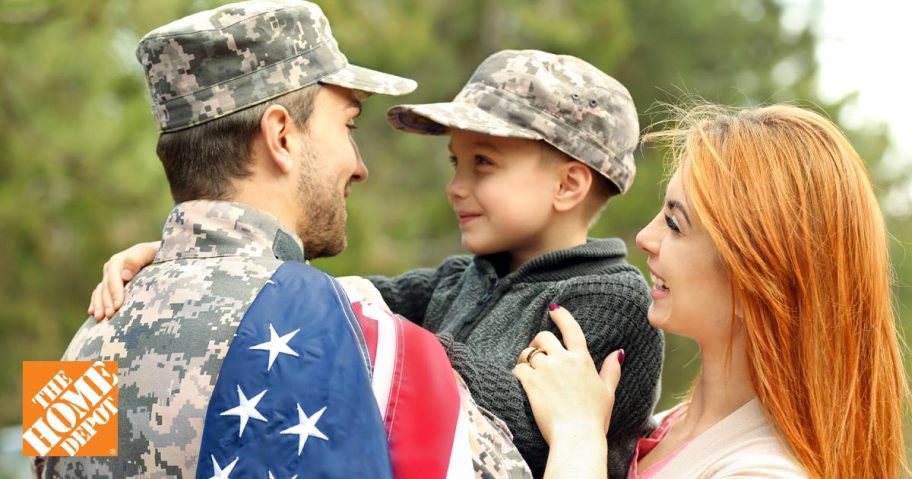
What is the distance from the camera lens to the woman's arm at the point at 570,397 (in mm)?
2328

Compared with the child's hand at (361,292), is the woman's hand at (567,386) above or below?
below

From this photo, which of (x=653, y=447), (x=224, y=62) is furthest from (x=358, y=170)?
(x=653, y=447)

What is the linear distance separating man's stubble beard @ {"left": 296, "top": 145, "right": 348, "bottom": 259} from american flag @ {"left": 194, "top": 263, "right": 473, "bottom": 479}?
0.36 metres

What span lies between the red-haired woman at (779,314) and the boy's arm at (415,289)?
85 centimetres

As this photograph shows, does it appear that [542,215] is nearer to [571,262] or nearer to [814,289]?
[571,262]

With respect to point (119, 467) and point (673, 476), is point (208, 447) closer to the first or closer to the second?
point (119, 467)

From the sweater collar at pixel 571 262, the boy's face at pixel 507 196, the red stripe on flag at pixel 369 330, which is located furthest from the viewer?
the boy's face at pixel 507 196

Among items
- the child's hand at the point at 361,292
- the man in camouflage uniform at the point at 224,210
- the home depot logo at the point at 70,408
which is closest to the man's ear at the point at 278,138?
the man in camouflage uniform at the point at 224,210

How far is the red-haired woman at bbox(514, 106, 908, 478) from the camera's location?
232 centimetres

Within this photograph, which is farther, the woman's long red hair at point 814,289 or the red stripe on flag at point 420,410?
the woman's long red hair at point 814,289

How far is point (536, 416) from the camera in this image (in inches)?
95.9

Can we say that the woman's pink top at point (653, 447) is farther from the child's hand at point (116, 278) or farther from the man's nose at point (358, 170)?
the child's hand at point (116, 278)

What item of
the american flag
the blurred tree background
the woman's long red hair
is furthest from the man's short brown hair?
the blurred tree background

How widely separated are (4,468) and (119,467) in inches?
276
